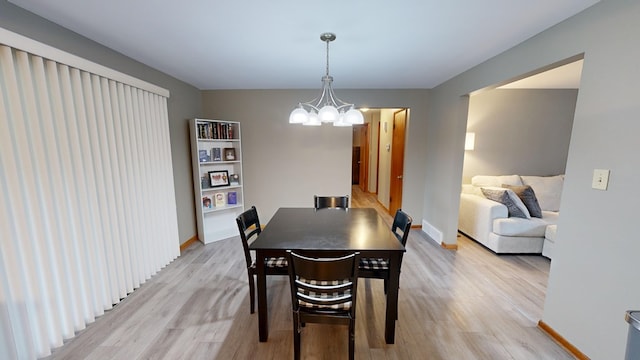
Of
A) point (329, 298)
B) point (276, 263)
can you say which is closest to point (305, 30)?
point (276, 263)

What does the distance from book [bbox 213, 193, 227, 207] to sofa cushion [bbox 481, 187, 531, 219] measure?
4.07 meters

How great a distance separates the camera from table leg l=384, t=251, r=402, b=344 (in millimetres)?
1680

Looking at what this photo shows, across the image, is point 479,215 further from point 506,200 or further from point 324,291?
point 324,291

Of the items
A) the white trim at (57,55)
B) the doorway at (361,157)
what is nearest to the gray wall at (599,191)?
the white trim at (57,55)

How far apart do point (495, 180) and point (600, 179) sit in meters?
2.63

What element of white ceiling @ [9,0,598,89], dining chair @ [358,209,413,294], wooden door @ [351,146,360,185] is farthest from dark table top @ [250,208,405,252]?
wooden door @ [351,146,360,185]

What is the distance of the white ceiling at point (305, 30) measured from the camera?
5.30 ft

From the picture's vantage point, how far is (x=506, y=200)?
333 centimetres

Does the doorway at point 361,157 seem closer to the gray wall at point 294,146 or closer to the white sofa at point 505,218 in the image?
the gray wall at point 294,146

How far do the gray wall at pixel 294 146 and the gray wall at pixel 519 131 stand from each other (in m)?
1.09

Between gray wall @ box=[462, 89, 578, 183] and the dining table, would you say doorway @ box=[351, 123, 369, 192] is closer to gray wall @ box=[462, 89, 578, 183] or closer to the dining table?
gray wall @ box=[462, 89, 578, 183]

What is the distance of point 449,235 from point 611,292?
198 cm

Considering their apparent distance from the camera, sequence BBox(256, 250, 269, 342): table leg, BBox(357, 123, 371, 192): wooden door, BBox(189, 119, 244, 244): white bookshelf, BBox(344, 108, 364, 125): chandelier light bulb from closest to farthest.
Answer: BBox(256, 250, 269, 342): table leg < BBox(344, 108, 364, 125): chandelier light bulb < BBox(189, 119, 244, 244): white bookshelf < BBox(357, 123, 371, 192): wooden door

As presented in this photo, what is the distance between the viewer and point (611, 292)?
149 cm
